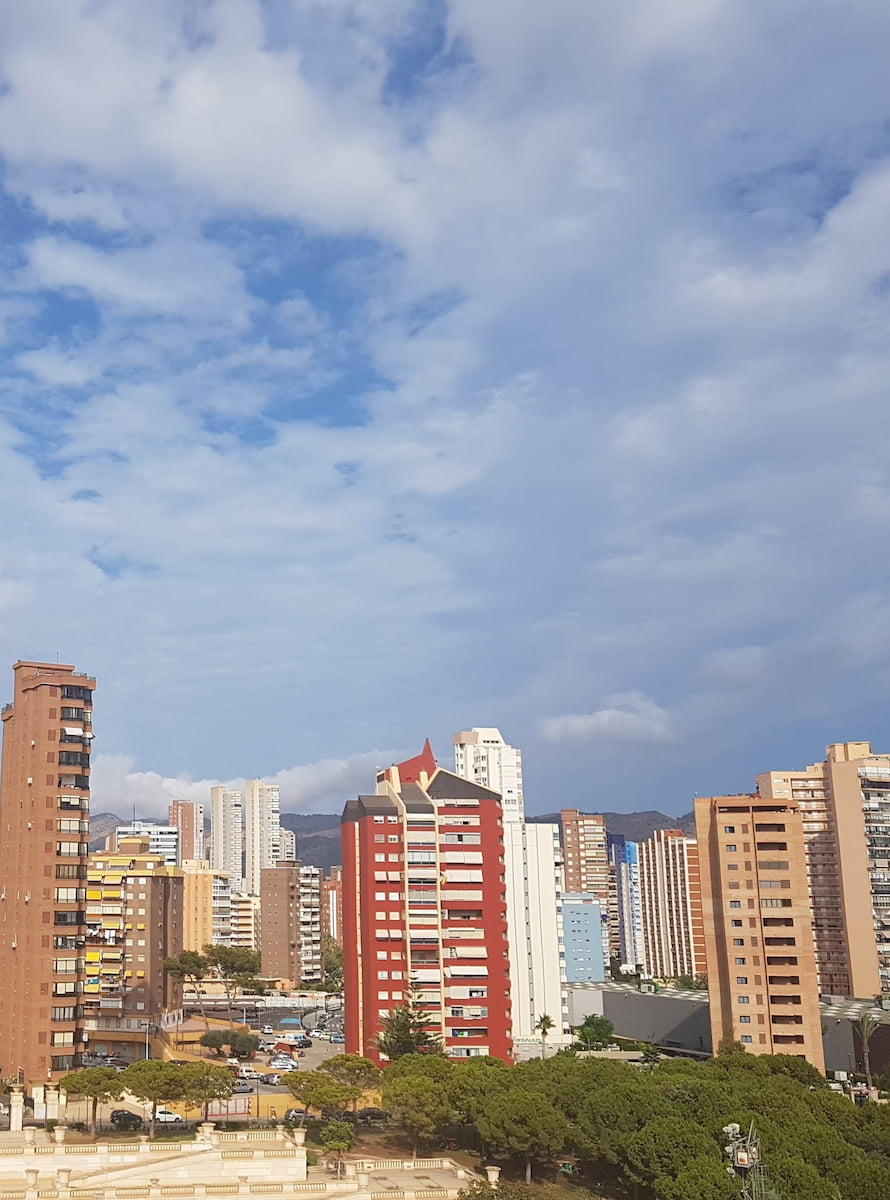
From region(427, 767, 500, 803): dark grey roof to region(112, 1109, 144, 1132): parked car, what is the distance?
3356cm

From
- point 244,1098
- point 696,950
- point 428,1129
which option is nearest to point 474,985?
point 244,1098

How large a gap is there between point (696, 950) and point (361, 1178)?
138 meters

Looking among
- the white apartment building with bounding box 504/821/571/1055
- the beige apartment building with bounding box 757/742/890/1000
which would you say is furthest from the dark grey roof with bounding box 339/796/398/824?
the beige apartment building with bounding box 757/742/890/1000

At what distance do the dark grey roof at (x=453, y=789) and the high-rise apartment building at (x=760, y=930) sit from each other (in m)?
18.7

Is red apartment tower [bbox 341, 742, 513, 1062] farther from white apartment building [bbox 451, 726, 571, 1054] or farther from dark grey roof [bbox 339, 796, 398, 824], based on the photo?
white apartment building [bbox 451, 726, 571, 1054]

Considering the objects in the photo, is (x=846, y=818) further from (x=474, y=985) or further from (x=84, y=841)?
(x=84, y=841)

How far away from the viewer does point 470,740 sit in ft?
546

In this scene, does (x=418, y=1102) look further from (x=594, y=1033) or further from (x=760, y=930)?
(x=594, y=1033)

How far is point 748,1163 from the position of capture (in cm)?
5169

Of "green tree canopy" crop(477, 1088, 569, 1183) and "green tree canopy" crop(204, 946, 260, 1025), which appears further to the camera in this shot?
"green tree canopy" crop(204, 946, 260, 1025)

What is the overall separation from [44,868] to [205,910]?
11364cm

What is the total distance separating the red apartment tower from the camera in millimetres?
90000

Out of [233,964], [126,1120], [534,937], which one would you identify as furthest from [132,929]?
[126,1120]

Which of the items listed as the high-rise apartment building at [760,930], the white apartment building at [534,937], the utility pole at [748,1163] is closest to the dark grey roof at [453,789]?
the high-rise apartment building at [760,930]
